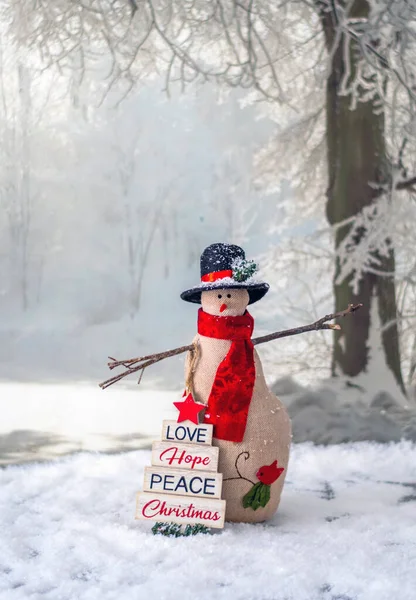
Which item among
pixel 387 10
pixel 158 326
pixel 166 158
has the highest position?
pixel 387 10

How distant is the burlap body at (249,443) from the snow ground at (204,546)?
2.4 inches

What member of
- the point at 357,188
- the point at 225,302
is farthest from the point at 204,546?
the point at 357,188

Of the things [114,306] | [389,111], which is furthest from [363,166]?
[114,306]

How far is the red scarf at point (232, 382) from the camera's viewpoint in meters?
2.11

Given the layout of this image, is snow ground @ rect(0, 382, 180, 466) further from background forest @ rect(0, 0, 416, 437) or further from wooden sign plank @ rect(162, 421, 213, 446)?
wooden sign plank @ rect(162, 421, 213, 446)

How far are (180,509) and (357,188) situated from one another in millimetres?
2169

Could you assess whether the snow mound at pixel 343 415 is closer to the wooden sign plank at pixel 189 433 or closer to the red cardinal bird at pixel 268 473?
the red cardinal bird at pixel 268 473

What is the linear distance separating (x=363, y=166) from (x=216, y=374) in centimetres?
193

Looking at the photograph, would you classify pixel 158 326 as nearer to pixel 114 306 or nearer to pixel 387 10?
pixel 114 306

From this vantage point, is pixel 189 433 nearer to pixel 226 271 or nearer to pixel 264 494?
pixel 264 494

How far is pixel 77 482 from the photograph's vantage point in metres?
2.63

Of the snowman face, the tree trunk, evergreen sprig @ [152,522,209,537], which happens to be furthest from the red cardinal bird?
the tree trunk

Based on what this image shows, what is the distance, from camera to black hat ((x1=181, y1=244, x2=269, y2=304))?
2.14m

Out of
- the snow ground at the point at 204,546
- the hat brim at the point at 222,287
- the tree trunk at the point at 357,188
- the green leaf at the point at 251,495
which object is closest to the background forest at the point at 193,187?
the tree trunk at the point at 357,188
